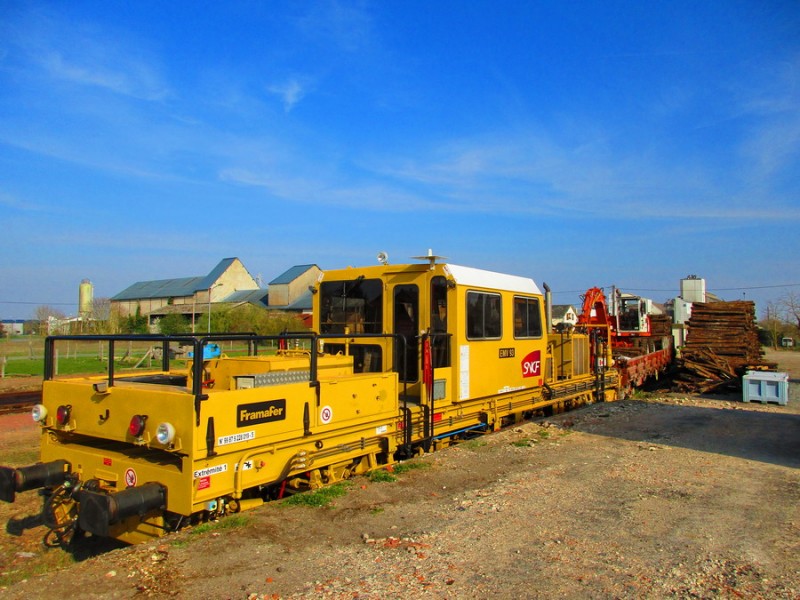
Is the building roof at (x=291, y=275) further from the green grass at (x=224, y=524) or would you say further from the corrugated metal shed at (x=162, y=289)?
the green grass at (x=224, y=524)

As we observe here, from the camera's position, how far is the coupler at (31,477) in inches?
205

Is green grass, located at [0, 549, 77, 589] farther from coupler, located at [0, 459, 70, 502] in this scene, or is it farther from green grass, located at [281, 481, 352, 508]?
green grass, located at [281, 481, 352, 508]

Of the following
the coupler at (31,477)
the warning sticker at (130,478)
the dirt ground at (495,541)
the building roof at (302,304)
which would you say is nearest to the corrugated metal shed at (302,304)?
the building roof at (302,304)

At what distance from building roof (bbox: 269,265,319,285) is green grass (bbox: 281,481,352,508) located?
183 feet

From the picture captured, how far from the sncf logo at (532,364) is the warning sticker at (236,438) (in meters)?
5.73

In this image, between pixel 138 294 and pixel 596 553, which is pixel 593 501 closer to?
pixel 596 553

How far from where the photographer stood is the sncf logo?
9719 mm

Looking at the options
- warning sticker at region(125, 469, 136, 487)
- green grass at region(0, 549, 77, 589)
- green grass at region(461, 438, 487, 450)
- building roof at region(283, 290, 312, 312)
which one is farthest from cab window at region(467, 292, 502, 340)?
building roof at region(283, 290, 312, 312)

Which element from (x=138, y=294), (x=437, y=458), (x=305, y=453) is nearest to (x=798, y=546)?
(x=437, y=458)

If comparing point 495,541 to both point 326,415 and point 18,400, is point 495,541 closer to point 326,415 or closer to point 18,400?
point 326,415

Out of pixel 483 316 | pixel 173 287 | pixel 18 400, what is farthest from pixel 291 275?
pixel 483 316

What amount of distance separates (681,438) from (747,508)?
12.9ft

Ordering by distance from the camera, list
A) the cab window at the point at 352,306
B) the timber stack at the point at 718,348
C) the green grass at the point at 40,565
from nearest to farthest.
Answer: the green grass at the point at 40,565
the cab window at the point at 352,306
the timber stack at the point at 718,348

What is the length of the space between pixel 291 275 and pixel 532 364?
54017mm
